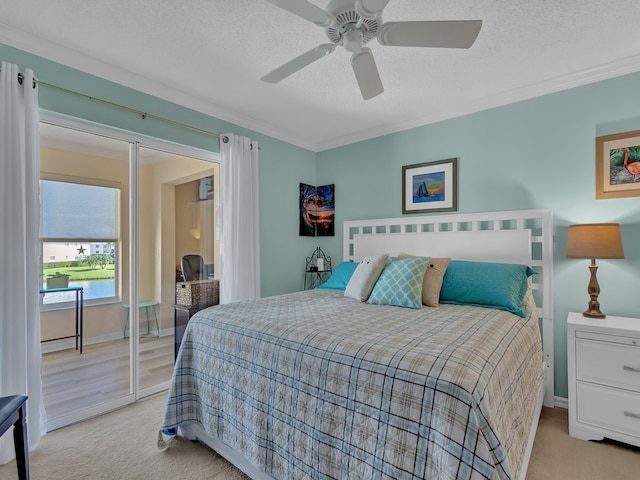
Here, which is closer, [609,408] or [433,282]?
[609,408]

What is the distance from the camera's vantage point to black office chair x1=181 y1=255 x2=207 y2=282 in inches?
123

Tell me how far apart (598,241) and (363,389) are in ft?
6.54

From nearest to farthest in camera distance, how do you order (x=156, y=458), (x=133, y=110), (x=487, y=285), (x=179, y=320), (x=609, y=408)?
(x=156, y=458) → (x=609, y=408) → (x=487, y=285) → (x=133, y=110) → (x=179, y=320)

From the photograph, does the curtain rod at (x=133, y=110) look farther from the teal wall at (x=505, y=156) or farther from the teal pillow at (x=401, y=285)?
the teal pillow at (x=401, y=285)

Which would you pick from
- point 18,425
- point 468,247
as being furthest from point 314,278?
point 18,425

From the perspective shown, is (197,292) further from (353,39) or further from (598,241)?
(598,241)

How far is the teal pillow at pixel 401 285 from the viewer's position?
224 cm

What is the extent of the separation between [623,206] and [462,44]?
1.85m

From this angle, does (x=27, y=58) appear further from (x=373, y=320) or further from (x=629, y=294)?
(x=629, y=294)

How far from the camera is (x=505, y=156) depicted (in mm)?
2820

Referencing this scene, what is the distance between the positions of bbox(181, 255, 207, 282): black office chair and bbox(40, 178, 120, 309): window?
584mm

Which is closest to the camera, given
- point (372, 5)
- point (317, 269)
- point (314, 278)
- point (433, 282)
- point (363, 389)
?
point (363, 389)

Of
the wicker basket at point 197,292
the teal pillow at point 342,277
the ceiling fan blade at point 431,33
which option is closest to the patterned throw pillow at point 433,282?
the teal pillow at point 342,277

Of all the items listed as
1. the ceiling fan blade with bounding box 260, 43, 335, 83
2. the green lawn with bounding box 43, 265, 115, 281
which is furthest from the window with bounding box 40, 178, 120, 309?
the ceiling fan blade with bounding box 260, 43, 335, 83
